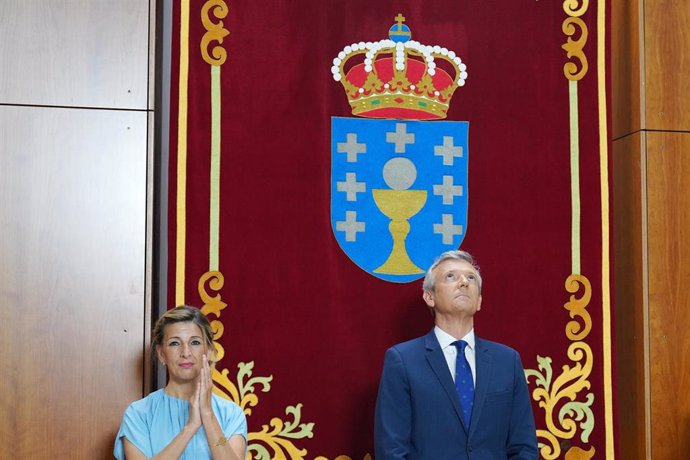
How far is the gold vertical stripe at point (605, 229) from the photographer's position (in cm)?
385

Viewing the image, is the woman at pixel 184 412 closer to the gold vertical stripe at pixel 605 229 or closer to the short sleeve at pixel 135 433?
the short sleeve at pixel 135 433

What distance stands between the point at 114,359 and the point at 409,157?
1.32 m

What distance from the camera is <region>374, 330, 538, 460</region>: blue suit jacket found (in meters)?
3.19

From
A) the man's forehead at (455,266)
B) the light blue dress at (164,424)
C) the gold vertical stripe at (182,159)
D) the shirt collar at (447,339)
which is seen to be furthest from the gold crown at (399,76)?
the light blue dress at (164,424)

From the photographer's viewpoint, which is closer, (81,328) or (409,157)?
(81,328)

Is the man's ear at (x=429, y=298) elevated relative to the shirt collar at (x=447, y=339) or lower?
elevated

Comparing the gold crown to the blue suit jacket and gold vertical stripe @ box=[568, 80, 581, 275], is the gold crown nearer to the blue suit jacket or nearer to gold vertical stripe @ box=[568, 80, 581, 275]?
gold vertical stripe @ box=[568, 80, 581, 275]

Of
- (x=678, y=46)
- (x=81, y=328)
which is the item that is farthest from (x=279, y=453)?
(x=678, y=46)

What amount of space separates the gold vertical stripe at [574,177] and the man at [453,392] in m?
0.67

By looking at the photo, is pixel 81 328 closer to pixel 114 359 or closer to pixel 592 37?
pixel 114 359

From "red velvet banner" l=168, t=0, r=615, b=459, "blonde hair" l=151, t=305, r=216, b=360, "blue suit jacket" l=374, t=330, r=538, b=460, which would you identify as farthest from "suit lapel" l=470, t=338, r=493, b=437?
"blonde hair" l=151, t=305, r=216, b=360

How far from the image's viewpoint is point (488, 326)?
3.82 m

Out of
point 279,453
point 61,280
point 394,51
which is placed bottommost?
point 279,453

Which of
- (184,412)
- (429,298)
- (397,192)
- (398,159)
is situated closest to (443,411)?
(429,298)
